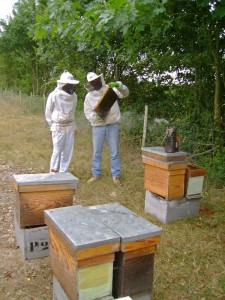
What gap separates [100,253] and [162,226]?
2125 millimetres

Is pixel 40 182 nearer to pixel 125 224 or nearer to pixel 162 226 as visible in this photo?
pixel 125 224

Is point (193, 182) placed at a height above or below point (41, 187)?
below

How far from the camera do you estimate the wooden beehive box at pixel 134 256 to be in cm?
192

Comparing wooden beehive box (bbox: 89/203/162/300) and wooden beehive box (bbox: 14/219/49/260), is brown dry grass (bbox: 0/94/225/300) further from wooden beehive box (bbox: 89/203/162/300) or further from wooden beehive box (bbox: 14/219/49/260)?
wooden beehive box (bbox: 89/203/162/300)

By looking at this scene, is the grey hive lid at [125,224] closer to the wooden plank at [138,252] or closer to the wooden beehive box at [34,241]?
the wooden plank at [138,252]

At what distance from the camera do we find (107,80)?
31.7 feet

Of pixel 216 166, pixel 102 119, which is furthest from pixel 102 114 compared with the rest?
pixel 216 166

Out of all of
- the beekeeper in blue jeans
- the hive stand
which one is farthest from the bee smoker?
the beekeeper in blue jeans

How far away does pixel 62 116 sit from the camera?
4898 millimetres

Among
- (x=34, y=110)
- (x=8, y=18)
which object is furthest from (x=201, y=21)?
(x=8, y=18)

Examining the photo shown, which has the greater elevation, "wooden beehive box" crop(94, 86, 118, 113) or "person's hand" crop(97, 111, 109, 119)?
"wooden beehive box" crop(94, 86, 118, 113)

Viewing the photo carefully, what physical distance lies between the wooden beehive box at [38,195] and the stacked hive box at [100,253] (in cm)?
63

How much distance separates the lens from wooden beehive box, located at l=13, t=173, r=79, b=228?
2.78m

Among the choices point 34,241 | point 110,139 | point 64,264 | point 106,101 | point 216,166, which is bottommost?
point 34,241
